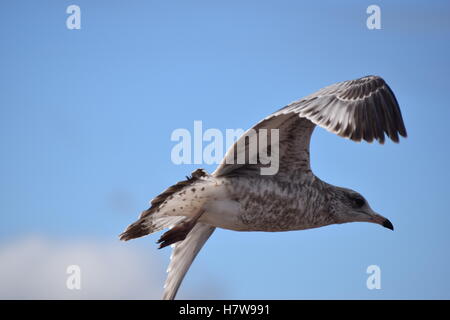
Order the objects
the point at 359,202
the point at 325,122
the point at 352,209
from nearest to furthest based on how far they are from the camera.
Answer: the point at 325,122
the point at 352,209
the point at 359,202

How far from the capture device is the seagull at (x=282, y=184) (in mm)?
9039

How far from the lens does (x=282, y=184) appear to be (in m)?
9.91

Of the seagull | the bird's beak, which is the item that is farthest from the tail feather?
the bird's beak

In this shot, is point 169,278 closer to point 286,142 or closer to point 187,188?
point 187,188

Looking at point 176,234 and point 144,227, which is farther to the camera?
point 144,227

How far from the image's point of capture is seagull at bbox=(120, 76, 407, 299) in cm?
904

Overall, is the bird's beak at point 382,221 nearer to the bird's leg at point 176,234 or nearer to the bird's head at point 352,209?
the bird's head at point 352,209

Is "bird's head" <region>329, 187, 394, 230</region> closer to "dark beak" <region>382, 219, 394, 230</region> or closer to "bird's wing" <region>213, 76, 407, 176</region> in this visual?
"dark beak" <region>382, 219, 394, 230</region>

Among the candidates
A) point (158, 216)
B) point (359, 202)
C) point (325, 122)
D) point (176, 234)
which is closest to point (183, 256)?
point (158, 216)

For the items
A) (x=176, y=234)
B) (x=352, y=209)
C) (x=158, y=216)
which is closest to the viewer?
(x=176, y=234)

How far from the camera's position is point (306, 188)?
1008 cm

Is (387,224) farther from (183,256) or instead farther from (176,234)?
(176,234)

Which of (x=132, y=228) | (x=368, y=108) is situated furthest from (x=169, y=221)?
(x=368, y=108)

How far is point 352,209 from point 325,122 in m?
2.31
